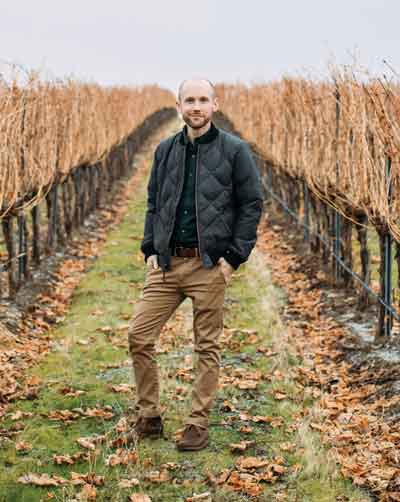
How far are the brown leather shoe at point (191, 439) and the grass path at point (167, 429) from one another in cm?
6

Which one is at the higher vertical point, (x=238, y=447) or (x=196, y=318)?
(x=196, y=318)

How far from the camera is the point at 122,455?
181 inches

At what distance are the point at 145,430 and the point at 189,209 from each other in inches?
59.5

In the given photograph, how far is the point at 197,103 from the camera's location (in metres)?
4.34

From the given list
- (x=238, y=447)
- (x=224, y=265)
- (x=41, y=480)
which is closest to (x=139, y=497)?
(x=41, y=480)

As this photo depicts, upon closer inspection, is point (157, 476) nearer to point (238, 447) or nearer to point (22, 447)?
point (238, 447)

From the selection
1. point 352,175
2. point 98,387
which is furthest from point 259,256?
point 98,387

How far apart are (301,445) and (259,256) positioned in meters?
6.94

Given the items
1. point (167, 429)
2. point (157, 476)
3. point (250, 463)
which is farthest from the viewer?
point (167, 429)

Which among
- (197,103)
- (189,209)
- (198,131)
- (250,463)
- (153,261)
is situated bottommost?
(250,463)

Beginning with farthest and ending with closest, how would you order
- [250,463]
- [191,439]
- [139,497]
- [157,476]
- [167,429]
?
[167,429]
[191,439]
[250,463]
[157,476]
[139,497]

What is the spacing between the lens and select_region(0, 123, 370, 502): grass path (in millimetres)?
4301

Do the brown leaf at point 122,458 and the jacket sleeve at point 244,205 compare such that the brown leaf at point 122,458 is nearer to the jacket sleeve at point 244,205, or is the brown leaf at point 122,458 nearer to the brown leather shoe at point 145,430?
the brown leather shoe at point 145,430

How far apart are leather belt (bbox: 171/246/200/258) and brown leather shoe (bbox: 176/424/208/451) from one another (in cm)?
111
